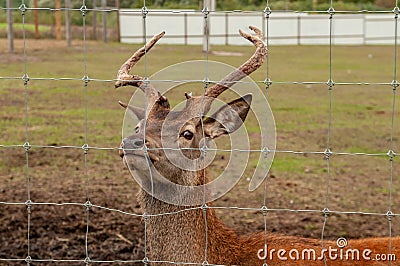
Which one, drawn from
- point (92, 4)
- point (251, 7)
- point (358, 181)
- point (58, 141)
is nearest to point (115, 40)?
point (92, 4)

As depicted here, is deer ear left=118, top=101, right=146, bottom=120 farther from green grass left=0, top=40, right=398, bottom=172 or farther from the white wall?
the white wall

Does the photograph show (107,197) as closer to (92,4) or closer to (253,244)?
(253,244)

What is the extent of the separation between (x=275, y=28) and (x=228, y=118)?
29.5 m

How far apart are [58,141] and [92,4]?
66.1ft

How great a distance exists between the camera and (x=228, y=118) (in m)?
3.92

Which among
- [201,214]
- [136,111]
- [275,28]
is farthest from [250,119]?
[275,28]

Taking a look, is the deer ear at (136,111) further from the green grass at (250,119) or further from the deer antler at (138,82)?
the green grass at (250,119)

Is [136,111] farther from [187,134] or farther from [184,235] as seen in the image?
[184,235]

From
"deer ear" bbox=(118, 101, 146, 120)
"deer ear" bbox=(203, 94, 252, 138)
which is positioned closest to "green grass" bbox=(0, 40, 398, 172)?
"deer ear" bbox=(118, 101, 146, 120)

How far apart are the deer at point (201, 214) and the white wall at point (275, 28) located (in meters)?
24.9

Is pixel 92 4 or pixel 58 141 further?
pixel 92 4

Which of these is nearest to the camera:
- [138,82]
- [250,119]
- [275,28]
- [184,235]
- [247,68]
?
[247,68]

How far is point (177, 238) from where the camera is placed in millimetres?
3973

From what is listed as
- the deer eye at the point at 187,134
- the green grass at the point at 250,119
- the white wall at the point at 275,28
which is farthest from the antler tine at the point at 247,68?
the white wall at the point at 275,28
